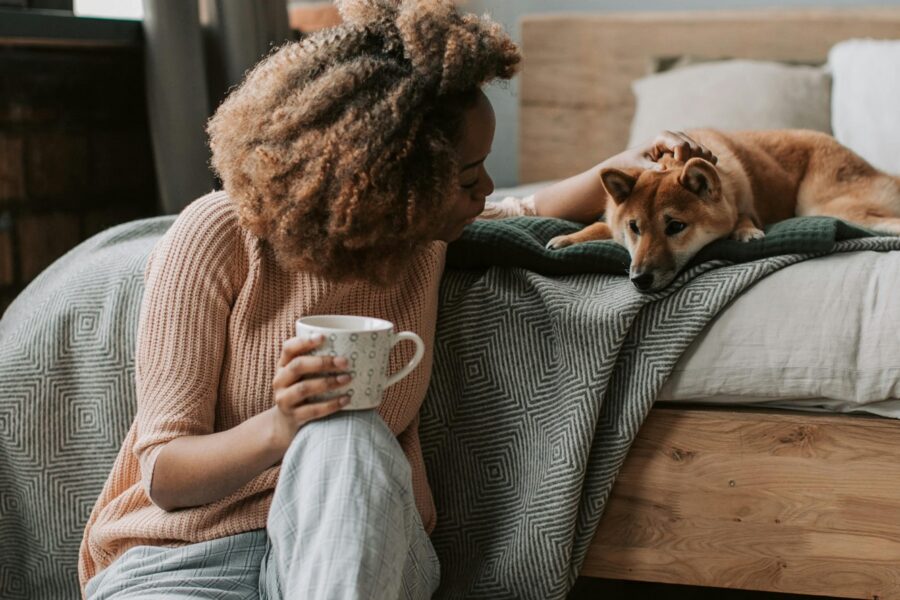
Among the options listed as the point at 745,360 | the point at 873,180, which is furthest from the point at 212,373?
the point at 873,180

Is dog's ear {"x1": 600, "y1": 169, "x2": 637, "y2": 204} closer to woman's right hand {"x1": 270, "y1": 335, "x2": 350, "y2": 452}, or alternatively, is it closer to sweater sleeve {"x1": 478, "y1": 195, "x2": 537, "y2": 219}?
sweater sleeve {"x1": 478, "y1": 195, "x2": 537, "y2": 219}

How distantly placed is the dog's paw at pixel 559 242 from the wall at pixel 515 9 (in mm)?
1690

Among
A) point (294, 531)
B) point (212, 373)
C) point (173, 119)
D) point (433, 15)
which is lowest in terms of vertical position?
point (294, 531)

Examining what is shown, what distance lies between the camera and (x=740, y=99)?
8.03 feet

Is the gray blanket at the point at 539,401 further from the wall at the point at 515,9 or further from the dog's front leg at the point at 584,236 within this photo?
the wall at the point at 515,9

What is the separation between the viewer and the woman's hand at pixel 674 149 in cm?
134

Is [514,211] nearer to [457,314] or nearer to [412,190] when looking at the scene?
[457,314]

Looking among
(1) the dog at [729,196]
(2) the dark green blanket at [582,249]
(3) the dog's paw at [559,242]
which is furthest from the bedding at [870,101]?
(3) the dog's paw at [559,242]

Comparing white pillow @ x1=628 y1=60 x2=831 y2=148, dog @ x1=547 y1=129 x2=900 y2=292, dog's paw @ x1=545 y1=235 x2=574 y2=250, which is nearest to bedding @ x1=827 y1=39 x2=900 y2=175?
white pillow @ x1=628 y1=60 x2=831 y2=148

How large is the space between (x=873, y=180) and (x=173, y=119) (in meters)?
1.53

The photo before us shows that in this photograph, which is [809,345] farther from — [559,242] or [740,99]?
[740,99]

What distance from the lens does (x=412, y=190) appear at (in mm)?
932

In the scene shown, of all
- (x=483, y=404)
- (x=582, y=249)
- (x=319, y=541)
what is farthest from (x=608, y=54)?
(x=319, y=541)

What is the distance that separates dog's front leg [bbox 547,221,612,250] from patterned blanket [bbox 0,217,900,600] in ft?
0.10
